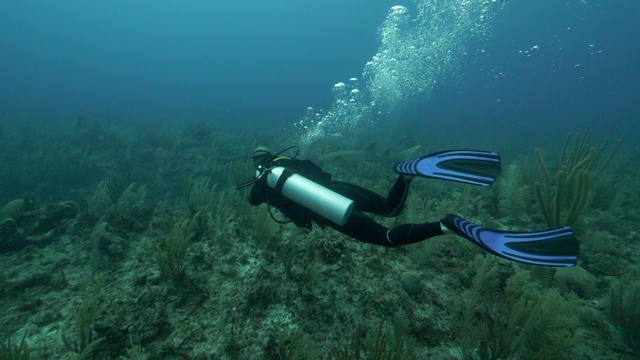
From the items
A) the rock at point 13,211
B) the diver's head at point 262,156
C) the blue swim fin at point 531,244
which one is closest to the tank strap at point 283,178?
the diver's head at point 262,156

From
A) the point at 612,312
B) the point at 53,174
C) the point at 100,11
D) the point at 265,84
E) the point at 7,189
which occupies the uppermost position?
the point at 100,11

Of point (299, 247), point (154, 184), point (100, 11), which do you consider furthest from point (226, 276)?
point (100, 11)

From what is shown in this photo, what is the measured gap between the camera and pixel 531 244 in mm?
2590

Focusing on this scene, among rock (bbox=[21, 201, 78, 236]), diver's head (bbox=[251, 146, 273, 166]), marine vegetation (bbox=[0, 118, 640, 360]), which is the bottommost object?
rock (bbox=[21, 201, 78, 236])

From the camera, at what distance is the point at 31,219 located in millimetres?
5590

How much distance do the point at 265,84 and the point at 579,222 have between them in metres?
124

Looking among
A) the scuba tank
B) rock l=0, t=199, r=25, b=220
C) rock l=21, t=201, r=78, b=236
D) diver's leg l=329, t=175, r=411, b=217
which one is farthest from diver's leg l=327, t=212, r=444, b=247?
rock l=0, t=199, r=25, b=220

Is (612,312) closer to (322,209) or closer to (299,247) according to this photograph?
(322,209)

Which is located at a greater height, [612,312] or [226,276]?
[612,312]

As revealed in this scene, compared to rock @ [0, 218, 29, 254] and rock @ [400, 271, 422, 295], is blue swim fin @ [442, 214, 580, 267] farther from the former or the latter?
rock @ [0, 218, 29, 254]

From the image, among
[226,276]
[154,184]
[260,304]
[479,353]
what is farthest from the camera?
[154,184]

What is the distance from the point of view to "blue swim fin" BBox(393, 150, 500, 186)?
3.06 meters

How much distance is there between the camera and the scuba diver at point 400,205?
2574 millimetres

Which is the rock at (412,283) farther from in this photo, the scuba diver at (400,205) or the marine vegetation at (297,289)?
the scuba diver at (400,205)
